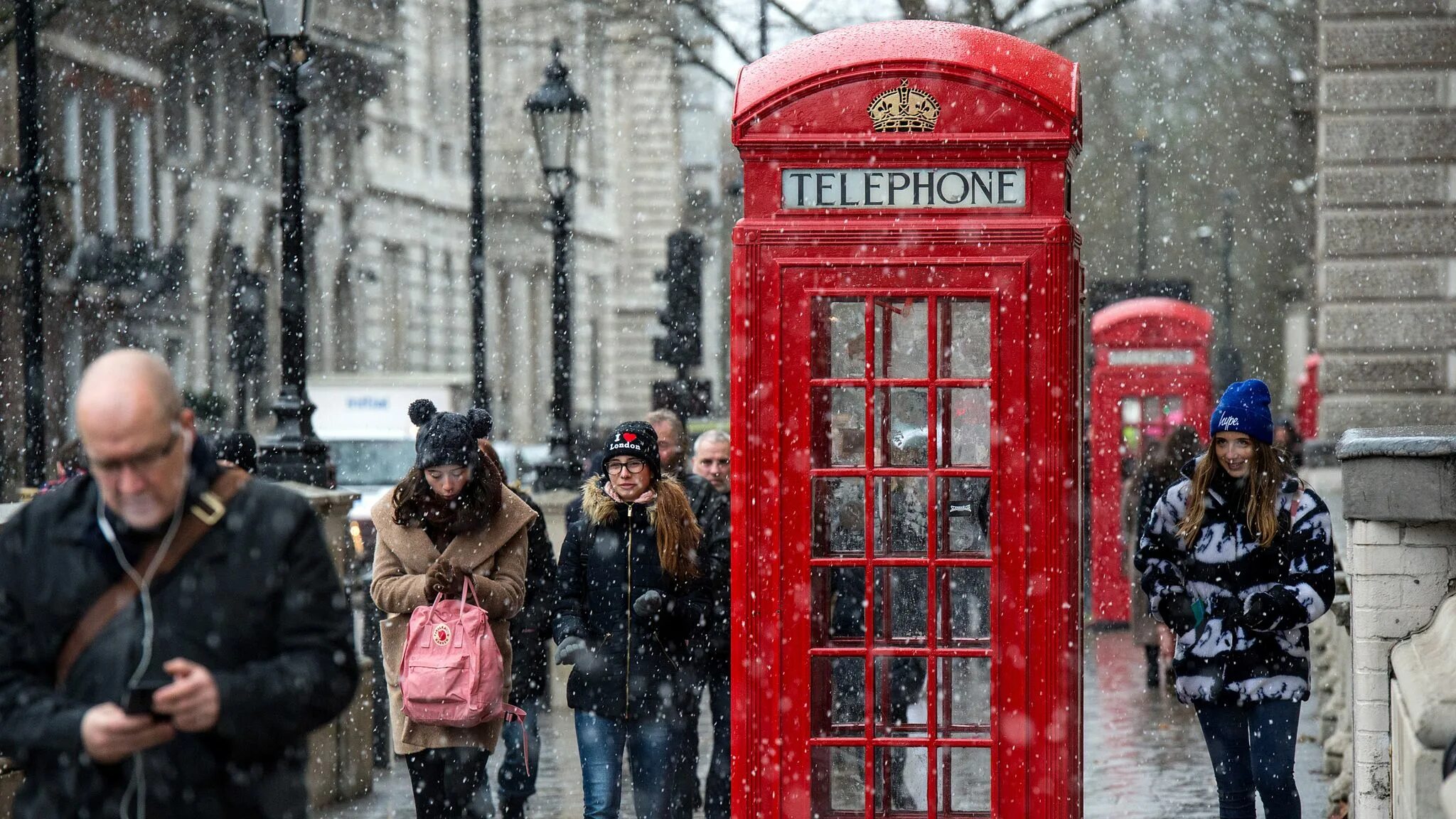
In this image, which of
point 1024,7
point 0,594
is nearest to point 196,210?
point 1024,7

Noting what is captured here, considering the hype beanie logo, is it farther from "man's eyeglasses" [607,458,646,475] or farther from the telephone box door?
the telephone box door

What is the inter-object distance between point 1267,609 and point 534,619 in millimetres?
2658

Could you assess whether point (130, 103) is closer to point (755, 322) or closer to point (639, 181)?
point (639, 181)

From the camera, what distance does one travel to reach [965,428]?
5.72m

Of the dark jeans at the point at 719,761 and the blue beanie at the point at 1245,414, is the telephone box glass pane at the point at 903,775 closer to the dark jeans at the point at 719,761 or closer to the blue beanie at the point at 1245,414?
the blue beanie at the point at 1245,414

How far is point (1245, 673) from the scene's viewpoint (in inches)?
238

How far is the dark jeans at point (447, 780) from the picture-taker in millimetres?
6363

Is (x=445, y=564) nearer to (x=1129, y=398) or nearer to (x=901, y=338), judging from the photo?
(x=901, y=338)

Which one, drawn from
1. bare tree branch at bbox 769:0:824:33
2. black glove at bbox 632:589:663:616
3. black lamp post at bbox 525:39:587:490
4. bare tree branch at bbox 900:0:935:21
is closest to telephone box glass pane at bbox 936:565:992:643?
black glove at bbox 632:589:663:616

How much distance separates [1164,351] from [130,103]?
2203cm

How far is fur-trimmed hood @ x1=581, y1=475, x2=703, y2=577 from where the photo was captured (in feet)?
21.8

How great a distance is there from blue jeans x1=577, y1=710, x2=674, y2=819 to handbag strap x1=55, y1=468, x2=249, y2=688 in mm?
3187

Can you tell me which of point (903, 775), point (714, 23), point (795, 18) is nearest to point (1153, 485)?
point (903, 775)

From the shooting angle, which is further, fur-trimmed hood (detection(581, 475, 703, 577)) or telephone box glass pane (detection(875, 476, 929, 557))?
fur-trimmed hood (detection(581, 475, 703, 577))
